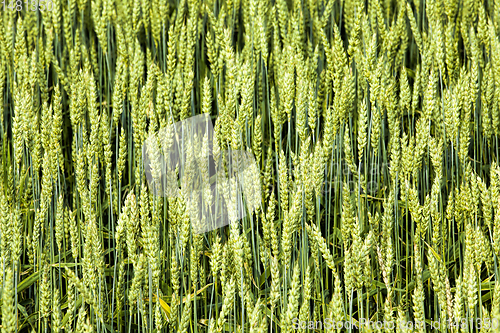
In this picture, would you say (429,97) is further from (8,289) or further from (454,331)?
(8,289)

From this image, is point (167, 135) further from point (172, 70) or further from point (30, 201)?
point (30, 201)

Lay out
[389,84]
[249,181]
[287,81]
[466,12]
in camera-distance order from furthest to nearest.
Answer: [466,12] → [389,84] → [287,81] → [249,181]

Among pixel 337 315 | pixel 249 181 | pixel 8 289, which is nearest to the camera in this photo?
pixel 8 289

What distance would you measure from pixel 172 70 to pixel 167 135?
371 millimetres

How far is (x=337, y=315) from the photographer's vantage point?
38.8 inches

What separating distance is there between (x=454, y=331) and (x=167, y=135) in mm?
845

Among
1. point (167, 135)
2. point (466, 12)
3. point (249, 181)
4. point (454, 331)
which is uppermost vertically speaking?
point (466, 12)

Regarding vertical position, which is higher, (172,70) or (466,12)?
(466,12)

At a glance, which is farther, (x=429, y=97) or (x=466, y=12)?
(x=466, y=12)

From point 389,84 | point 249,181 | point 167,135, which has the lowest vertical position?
point 249,181

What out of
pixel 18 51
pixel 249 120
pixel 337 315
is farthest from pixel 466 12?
pixel 18 51

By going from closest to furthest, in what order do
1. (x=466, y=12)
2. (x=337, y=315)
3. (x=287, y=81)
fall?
(x=337, y=315) < (x=287, y=81) < (x=466, y=12)

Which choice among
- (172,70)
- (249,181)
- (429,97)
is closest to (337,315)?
(249,181)

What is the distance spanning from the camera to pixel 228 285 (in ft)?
3.31
